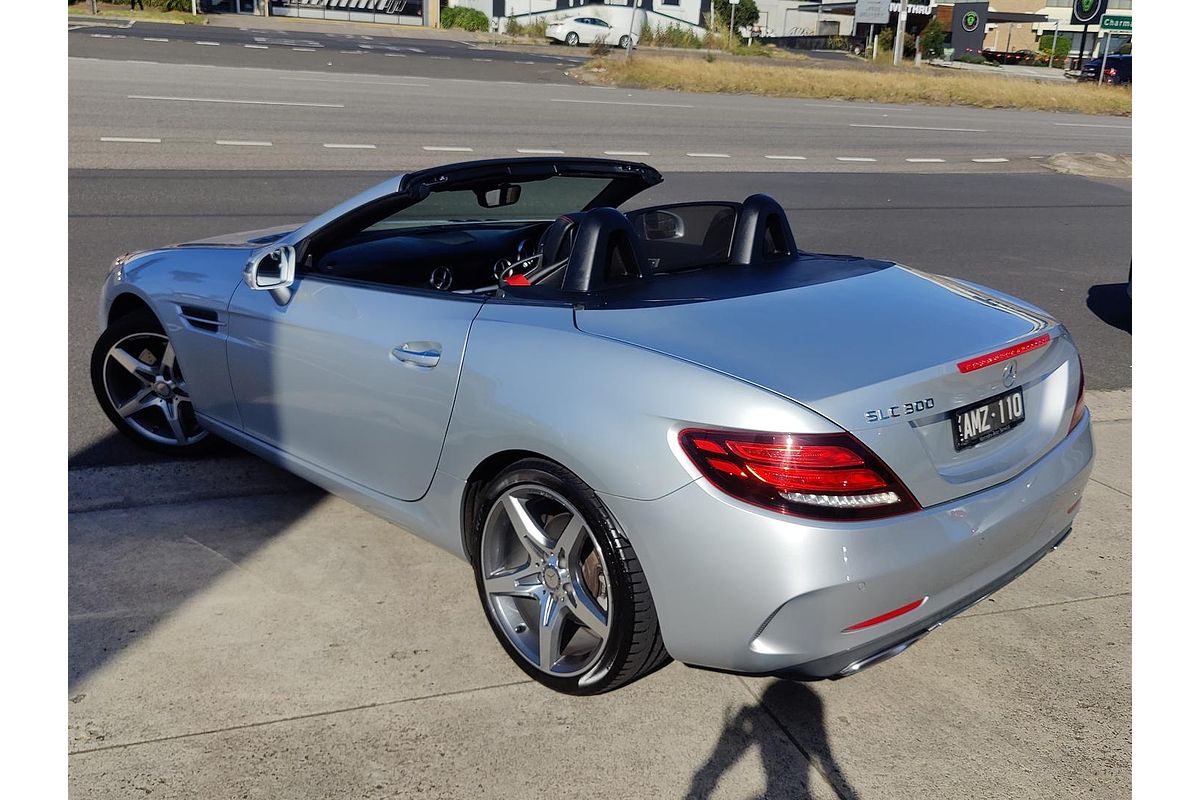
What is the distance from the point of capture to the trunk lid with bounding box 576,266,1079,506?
2.71 m

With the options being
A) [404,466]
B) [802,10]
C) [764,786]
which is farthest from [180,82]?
[802,10]

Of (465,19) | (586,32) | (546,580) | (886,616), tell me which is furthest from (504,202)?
(465,19)

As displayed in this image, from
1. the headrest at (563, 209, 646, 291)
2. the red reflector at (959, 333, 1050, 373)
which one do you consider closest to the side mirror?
the headrest at (563, 209, 646, 291)

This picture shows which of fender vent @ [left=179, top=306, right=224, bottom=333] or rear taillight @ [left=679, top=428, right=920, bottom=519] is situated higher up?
fender vent @ [left=179, top=306, right=224, bottom=333]

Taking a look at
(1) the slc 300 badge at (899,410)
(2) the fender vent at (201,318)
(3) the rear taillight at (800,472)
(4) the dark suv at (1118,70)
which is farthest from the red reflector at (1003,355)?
(4) the dark suv at (1118,70)

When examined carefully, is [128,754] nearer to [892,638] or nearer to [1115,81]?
[892,638]

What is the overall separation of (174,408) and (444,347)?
82.4 inches

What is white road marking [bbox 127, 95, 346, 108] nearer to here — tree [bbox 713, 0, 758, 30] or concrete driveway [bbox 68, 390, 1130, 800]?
concrete driveway [bbox 68, 390, 1130, 800]

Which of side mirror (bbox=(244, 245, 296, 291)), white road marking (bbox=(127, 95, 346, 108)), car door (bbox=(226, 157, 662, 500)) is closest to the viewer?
car door (bbox=(226, 157, 662, 500))

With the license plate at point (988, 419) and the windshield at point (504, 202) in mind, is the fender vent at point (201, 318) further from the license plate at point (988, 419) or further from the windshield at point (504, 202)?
the license plate at point (988, 419)

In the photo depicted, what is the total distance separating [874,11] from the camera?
194 ft

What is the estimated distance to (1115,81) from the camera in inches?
1693

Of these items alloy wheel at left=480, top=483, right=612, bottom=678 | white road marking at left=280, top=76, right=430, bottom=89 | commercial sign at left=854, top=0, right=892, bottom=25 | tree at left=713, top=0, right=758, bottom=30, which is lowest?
alloy wheel at left=480, top=483, right=612, bottom=678
